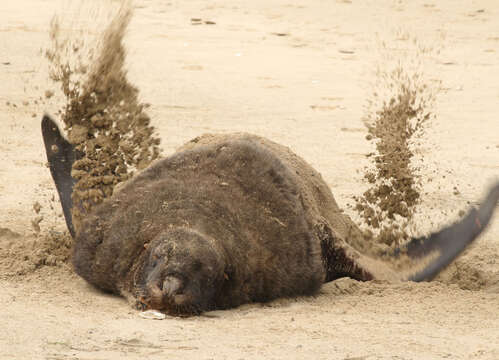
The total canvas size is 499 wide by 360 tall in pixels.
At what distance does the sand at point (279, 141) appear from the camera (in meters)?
3.44

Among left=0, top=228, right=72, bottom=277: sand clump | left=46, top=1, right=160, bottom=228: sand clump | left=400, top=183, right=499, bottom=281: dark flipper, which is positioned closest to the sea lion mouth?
left=0, top=228, right=72, bottom=277: sand clump

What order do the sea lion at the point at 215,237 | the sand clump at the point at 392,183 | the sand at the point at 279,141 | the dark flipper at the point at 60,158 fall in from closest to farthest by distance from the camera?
the sand at the point at 279,141 → the sea lion at the point at 215,237 → the dark flipper at the point at 60,158 → the sand clump at the point at 392,183

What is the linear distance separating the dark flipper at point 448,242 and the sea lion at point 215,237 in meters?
0.02

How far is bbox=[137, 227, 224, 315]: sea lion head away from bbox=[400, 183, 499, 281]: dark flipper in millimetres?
1536

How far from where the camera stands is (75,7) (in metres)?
11.9

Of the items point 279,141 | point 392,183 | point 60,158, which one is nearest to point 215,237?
point 60,158

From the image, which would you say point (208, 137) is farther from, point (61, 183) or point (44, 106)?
point (44, 106)

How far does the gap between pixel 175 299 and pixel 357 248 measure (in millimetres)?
1813

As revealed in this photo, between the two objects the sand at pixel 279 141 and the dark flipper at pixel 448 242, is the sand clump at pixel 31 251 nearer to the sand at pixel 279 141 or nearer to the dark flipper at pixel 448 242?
the sand at pixel 279 141

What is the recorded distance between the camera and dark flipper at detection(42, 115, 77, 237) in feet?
16.6

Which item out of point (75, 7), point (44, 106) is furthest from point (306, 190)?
point (75, 7)

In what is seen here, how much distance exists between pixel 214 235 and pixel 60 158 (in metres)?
Result: 1.54

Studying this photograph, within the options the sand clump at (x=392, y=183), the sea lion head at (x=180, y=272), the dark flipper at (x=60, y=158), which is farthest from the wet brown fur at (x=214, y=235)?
the sand clump at (x=392, y=183)

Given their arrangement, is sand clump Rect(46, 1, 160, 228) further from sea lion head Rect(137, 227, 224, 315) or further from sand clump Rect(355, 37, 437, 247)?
sand clump Rect(355, 37, 437, 247)
